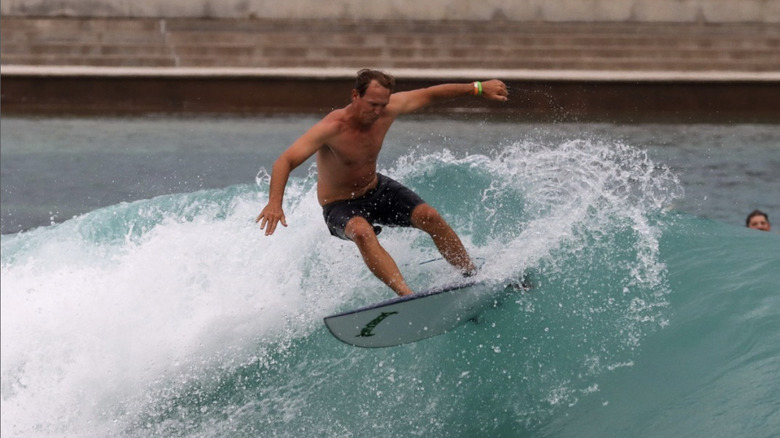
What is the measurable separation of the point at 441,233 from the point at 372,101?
946mm

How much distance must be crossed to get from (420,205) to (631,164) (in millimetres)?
9190

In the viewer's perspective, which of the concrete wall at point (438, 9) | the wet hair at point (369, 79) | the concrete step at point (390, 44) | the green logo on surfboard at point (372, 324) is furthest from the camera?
the concrete wall at point (438, 9)

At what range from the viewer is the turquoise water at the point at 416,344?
6379 millimetres

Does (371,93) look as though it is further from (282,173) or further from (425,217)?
(425,217)

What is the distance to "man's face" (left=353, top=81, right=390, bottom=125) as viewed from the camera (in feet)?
19.4

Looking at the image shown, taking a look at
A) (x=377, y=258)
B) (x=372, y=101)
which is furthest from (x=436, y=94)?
(x=377, y=258)

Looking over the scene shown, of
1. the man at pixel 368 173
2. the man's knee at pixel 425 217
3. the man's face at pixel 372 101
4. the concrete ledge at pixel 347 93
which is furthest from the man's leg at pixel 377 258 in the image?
the concrete ledge at pixel 347 93

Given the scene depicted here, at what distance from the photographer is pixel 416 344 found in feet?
23.0

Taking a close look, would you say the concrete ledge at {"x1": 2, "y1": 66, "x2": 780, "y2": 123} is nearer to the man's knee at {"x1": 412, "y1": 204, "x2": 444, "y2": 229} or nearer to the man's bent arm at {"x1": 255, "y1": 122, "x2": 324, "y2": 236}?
the man's knee at {"x1": 412, "y1": 204, "x2": 444, "y2": 229}

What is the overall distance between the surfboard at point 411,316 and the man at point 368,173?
0.45 ft

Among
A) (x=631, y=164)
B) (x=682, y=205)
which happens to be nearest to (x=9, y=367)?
(x=682, y=205)

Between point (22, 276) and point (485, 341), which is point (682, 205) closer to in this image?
point (485, 341)

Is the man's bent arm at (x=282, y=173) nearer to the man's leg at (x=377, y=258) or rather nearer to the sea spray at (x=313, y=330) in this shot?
the man's leg at (x=377, y=258)

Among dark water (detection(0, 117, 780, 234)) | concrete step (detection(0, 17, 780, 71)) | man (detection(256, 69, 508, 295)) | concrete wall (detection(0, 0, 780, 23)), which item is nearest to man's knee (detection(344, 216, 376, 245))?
man (detection(256, 69, 508, 295))
